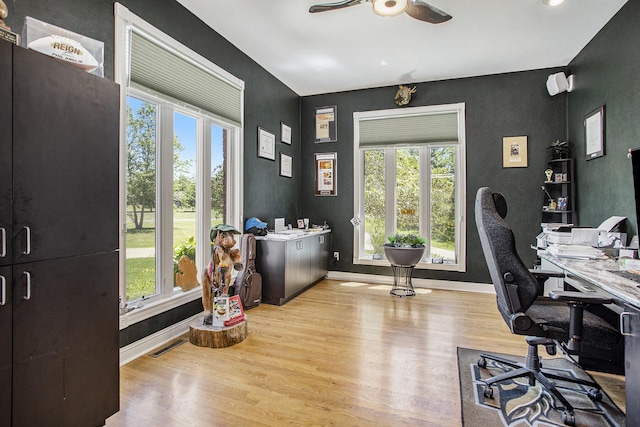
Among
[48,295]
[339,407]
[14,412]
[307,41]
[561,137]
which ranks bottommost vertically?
[339,407]

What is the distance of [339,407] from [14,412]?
4.80 feet

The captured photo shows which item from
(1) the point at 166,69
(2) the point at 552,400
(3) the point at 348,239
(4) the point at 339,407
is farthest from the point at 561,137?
(1) the point at 166,69

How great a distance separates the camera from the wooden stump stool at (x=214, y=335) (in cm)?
268

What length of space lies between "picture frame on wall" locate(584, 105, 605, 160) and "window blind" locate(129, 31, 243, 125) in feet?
11.9

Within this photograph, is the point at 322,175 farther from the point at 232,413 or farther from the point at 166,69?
the point at 232,413

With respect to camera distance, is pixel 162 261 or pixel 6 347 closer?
pixel 6 347

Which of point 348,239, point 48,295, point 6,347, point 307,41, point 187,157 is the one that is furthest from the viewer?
point 348,239

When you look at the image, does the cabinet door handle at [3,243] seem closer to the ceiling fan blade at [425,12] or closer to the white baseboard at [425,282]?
the ceiling fan blade at [425,12]

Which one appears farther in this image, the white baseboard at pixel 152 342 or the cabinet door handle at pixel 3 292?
the white baseboard at pixel 152 342

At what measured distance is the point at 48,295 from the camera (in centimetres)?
143

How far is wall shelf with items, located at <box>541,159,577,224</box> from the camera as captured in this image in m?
3.94

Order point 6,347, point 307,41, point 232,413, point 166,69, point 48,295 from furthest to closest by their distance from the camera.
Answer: point 307,41
point 166,69
point 232,413
point 48,295
point 6,347

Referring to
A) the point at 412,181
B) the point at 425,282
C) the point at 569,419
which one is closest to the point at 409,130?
the point at 412,181

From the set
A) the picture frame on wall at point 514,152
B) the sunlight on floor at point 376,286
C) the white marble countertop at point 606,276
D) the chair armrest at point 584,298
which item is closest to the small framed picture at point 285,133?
the sunlight on floor at point 376,286
